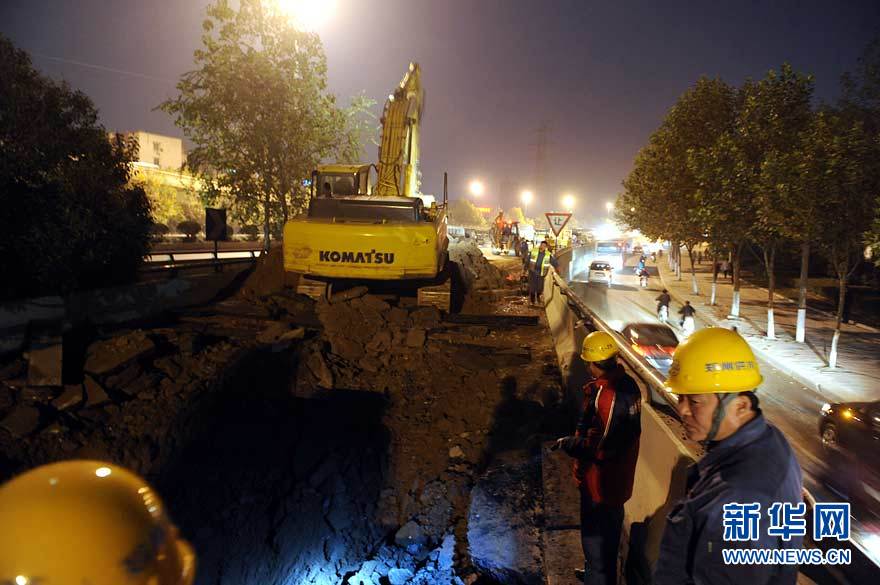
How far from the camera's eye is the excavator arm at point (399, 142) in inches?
518

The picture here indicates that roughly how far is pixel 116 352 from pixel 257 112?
1332cm

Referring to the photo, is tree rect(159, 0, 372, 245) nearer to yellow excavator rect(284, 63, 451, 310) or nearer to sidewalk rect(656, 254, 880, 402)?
yellow excavator rect(284, 63, 451, 310)

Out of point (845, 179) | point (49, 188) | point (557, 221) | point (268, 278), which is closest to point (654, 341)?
point (557, 221)

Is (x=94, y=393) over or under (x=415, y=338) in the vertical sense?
under

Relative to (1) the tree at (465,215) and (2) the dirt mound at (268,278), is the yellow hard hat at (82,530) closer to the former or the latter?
(2) the dirt mound at (268,278)

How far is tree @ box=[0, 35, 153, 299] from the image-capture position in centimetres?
780

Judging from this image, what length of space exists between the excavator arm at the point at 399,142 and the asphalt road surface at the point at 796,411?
7.91 metres

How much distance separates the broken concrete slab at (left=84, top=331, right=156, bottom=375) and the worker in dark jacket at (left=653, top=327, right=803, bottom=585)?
775 centimetres

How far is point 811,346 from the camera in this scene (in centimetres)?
1712

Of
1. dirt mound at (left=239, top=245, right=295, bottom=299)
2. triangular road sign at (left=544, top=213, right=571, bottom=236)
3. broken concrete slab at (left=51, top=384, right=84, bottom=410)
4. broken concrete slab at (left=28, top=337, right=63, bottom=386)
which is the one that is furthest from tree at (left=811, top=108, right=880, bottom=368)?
broken concrete slab at (left=28, top=337, right=63, bottom=386)

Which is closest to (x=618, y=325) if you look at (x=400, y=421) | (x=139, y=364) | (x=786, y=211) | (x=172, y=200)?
(x=786, y=211)

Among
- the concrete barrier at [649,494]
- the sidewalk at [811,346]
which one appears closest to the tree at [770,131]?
the sidewalk at [811,346]

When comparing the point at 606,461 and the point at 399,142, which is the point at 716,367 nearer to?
the point at 606,461

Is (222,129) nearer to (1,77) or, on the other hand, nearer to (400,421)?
(1,77)
